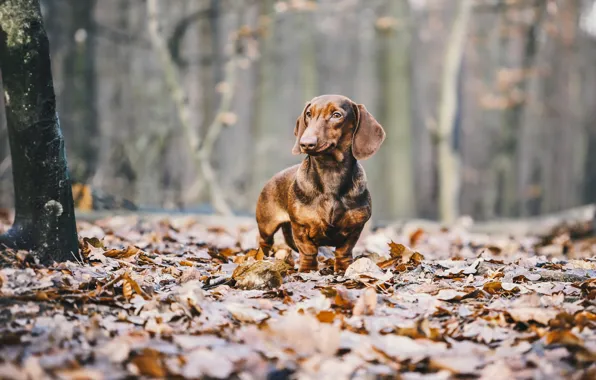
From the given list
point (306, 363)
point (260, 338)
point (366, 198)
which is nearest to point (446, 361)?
point (306, 363)

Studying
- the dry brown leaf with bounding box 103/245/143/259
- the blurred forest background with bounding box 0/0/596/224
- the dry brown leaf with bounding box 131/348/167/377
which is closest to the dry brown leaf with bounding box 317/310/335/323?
the dry brown leaf with bounding box 131/348/167/377

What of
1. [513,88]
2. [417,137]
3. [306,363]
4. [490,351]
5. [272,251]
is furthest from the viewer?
[417,137]

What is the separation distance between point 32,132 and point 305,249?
1.93 meters

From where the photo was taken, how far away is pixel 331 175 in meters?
4.03

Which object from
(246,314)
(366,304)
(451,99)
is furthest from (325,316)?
(451,99)

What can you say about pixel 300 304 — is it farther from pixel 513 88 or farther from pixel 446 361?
pixel 513 88

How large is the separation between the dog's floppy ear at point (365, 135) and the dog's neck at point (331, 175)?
10cm

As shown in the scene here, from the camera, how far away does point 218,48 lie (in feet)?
52.5

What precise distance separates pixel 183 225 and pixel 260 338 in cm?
508

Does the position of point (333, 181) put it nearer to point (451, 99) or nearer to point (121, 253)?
point (121, 253)

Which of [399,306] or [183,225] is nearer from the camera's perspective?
[399,306]

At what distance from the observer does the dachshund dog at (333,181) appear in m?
3.87

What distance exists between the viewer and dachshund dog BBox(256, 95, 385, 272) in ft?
12.7

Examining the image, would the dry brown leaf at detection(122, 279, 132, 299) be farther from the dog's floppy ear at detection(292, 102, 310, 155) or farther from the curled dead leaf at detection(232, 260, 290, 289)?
the dog's floppy ear at detection(292, 102, 310, 155)
